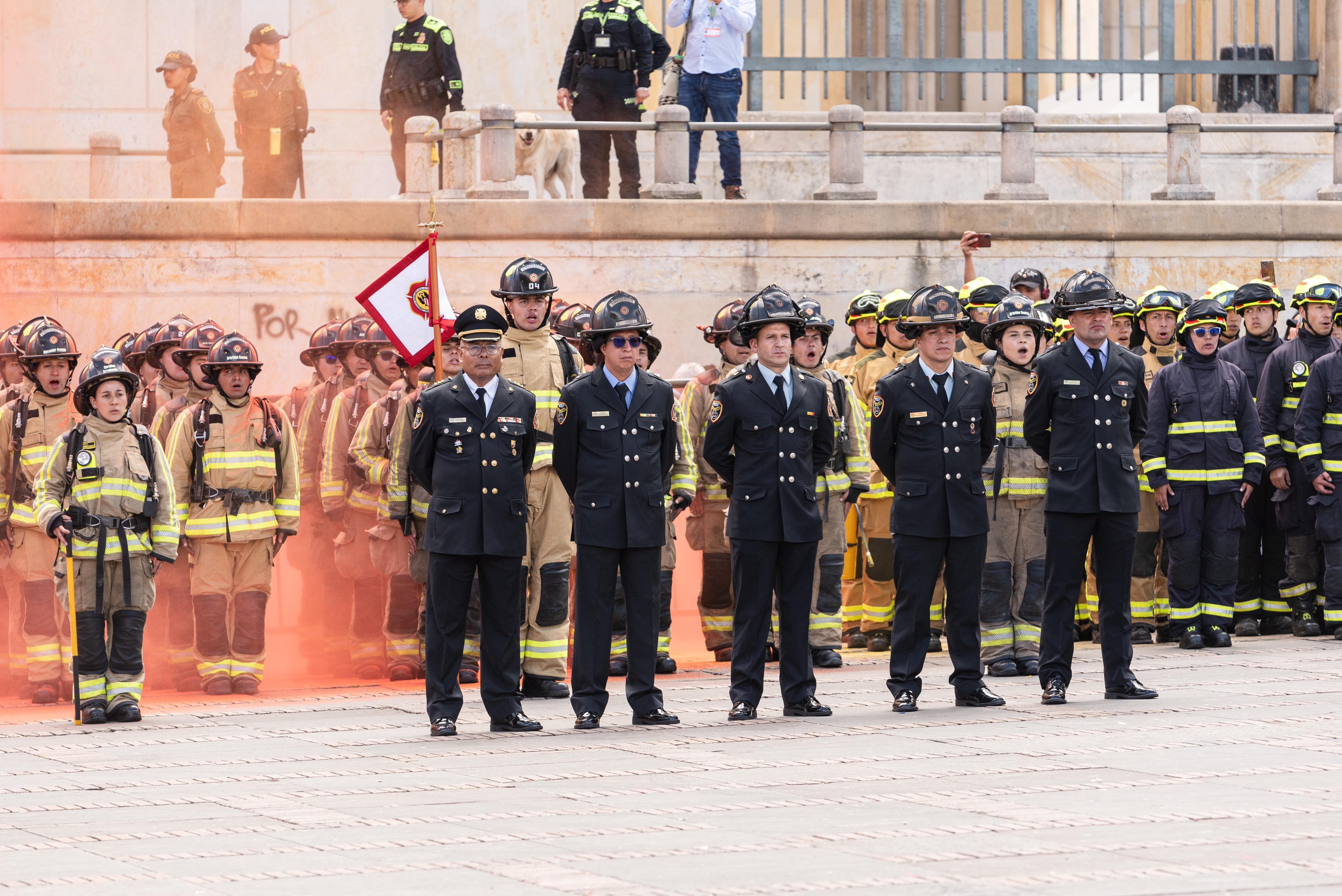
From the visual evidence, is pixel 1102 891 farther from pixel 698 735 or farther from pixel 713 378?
pixel 713 378

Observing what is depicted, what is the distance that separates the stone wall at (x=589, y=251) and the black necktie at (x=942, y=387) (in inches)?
299

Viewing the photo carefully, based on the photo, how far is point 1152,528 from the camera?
44.7 ft

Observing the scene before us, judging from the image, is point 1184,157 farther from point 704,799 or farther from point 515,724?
point 704,799

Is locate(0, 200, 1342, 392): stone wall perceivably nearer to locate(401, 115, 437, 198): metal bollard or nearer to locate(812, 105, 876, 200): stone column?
locate(812, 105, 876, 200): stone column

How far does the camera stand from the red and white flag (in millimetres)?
12461

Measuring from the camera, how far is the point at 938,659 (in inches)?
518

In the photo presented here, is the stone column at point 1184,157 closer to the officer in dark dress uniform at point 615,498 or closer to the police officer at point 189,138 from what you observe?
the police officer at point 189,138

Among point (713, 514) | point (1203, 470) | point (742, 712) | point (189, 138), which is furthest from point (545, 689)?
point (189, 138)

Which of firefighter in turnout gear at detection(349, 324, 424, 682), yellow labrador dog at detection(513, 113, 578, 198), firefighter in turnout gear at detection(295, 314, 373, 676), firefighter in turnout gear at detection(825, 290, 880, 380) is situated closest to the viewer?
firefighter in turnout gear at detection(349, 324, 424, 682)

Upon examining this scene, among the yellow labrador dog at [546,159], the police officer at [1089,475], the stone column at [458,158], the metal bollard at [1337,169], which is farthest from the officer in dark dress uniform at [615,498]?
the metal bollard at [1337,169]

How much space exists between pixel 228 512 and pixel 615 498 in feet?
9.52

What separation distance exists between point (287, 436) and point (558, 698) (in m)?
2.31

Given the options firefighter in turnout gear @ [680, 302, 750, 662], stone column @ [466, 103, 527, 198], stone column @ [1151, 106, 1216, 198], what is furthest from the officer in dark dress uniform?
stone column @ [1151, 106, 1216, 198]

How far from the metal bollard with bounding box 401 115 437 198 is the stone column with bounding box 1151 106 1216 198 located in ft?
21.0
